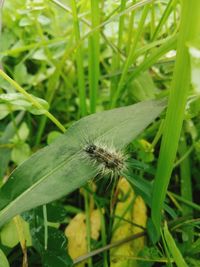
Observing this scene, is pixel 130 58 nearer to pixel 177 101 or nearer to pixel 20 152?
pixel 177 101

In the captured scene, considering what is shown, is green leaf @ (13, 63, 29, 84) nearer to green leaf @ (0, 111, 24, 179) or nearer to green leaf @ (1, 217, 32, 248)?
green leaf @ (0, 111, 24, 179)

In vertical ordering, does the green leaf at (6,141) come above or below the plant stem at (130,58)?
above

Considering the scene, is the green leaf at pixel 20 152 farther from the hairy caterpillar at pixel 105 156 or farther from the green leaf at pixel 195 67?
the green leaf at pixel 195 67

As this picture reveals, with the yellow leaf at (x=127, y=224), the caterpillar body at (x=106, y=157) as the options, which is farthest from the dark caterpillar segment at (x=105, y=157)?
the yellow leaf at (x=127, y=224)

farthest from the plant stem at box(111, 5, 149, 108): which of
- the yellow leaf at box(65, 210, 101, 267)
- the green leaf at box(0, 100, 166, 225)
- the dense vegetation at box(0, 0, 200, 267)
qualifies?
the yellow leaf at box(65, 210, 101, 267)

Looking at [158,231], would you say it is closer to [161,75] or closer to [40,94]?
[161,75]
